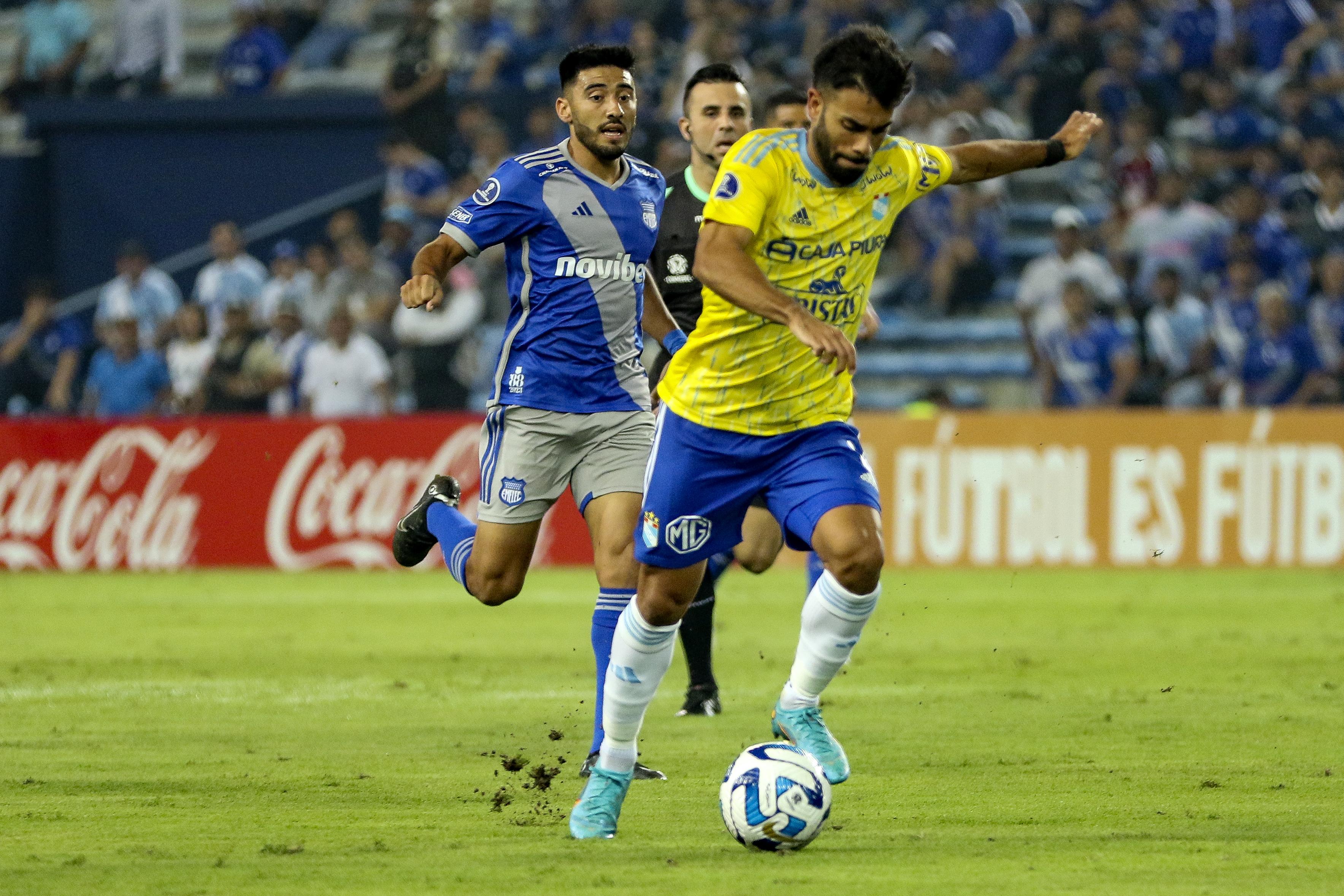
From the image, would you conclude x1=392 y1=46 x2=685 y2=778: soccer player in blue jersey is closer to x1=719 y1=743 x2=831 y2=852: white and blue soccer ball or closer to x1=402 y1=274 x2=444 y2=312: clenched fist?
x1=402 y1=274 x2=444 y2=312: clenched fist

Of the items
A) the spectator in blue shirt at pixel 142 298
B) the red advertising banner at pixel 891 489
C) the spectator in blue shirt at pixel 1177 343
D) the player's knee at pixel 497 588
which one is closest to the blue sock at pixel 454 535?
the player's knee at pixel 497 588

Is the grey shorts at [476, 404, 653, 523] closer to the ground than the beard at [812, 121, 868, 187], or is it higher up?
closer to the ground

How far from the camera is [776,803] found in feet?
18.5

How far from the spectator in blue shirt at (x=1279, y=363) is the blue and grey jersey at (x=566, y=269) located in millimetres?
11665

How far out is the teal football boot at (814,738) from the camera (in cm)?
662

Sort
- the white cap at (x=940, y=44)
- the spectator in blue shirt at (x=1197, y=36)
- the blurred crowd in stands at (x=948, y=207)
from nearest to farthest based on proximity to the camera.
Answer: the blurred crowd in stands at (x=948, y=207) → the white cap at (x=940, y=44) → the spectator in blue shirt at (x=1197, y=36)

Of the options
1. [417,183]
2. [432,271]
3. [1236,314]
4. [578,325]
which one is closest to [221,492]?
[417,183]

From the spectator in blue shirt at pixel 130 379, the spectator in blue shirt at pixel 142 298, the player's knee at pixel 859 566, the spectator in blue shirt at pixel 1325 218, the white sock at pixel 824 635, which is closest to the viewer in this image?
the player's knee at pixel 859 566

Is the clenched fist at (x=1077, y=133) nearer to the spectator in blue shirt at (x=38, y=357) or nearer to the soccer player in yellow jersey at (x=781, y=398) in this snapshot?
the soccer player in yellow jersey at (x=781, y=398)

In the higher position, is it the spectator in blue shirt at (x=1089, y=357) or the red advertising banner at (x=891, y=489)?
the spectator in blue shirt at (x=1089, y=357)

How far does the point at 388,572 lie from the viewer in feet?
57.2

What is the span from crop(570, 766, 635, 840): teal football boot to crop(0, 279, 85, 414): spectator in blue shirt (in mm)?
15963

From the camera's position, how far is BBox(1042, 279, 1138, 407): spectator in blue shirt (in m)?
18.2

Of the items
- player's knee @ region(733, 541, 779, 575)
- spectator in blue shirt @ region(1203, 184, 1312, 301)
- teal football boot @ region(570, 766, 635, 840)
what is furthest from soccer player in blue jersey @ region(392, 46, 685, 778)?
spectator in blue shirt @ region(1203, 184, 1312, 301)
